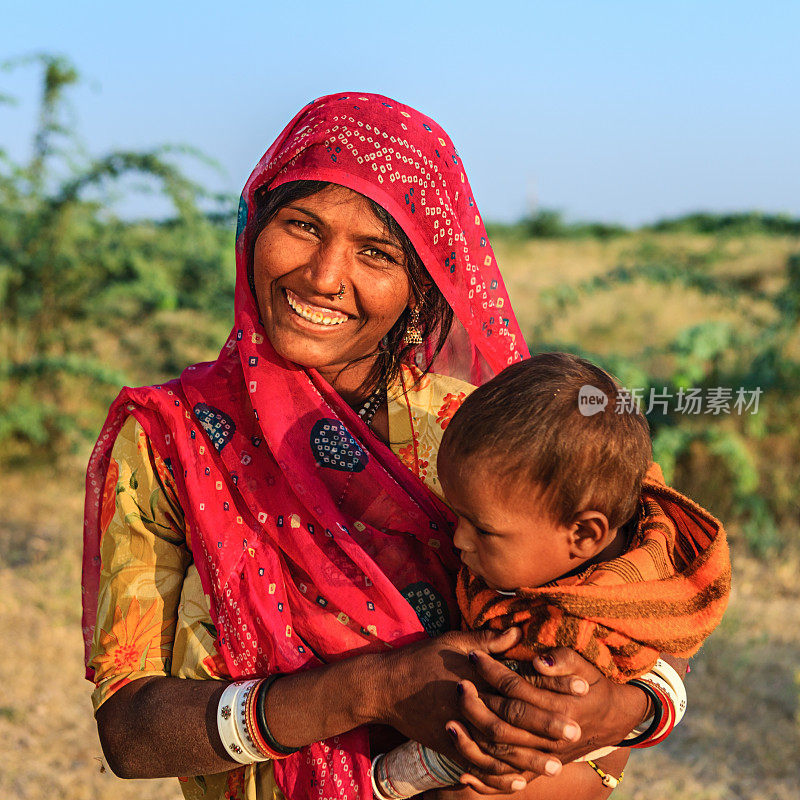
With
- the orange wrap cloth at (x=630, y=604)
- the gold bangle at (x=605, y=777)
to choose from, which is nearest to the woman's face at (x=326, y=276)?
the orange wrap cloth at (x=630, y=604)

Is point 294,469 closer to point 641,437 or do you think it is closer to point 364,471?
point 364,471

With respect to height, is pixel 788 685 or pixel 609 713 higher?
pixel 609 713

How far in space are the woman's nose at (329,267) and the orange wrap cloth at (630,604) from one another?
598 mm

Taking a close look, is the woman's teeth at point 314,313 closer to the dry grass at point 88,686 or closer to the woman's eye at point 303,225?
the woman's eye at point 303,225

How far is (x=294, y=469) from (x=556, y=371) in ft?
1.82

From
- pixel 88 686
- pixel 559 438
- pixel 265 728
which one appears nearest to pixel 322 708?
pixel 265 728

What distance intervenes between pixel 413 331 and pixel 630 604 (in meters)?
0.80

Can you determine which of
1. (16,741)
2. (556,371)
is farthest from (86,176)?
(556,371)

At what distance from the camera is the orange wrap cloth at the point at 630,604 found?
146 cm

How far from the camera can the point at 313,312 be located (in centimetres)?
173

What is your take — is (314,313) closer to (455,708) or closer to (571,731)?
(455,708)

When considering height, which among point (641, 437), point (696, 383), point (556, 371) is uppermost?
point (556, 371)

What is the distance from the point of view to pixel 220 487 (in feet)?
5.71

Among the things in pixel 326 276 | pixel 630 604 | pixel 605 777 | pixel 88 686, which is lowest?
pixel 88 686
